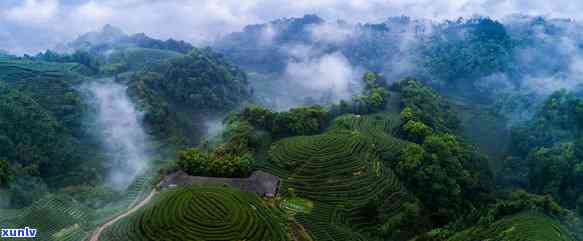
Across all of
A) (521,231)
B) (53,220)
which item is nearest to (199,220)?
(53,220)

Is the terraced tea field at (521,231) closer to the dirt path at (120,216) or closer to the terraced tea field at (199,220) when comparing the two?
the terraced tea field at (199,220)

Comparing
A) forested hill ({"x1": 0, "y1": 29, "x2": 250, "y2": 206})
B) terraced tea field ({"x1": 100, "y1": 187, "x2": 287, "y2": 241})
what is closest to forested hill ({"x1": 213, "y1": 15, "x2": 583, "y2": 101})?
forested hill ({"x1": 0, "y1": 29, "x2": 250, "y2": 206})

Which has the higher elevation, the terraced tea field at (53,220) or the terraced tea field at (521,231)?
the terraced tea field at (53,220)

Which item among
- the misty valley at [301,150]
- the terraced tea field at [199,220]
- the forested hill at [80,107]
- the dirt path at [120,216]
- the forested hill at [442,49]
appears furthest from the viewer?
the forested hill at [442,49]

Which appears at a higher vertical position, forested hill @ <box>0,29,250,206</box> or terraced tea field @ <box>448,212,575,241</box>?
forested hill @ <box>0,29,250,206</box>

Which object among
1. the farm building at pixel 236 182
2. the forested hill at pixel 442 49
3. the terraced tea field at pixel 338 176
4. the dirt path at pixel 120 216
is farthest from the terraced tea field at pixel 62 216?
the forested hill at pixel 442 49

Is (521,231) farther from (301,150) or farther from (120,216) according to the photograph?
(120,216)

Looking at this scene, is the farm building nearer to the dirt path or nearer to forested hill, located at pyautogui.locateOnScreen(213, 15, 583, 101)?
the dirt path
